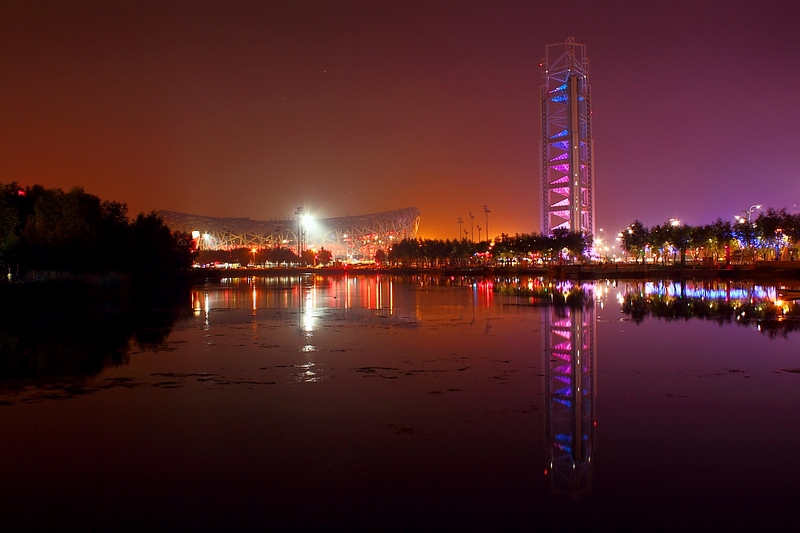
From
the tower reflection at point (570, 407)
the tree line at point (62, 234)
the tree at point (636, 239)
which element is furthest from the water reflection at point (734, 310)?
the tree at point (636, 239)

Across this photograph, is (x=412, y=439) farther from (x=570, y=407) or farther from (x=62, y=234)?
(x=62, y=234)

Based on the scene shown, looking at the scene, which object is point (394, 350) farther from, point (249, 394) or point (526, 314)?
point (526, 314)

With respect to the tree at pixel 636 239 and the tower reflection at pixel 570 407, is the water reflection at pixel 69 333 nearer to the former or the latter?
the tower reflection at pixel 570 407

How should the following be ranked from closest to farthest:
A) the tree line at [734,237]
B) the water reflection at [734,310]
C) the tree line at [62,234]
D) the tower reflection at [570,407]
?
the tower reflection at [570,407] < the water reflection at [734,310] < the tree line at [62,234] < the tree line at [734,237]

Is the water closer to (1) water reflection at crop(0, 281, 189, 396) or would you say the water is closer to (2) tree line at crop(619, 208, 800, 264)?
(1) water reflection at crop(0, 281, 189, 396)

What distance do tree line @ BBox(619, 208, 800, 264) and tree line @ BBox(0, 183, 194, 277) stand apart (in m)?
55.3

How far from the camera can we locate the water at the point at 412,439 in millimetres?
5230

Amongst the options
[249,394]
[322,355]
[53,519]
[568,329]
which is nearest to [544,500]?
[53,519]

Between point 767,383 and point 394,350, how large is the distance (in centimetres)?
655

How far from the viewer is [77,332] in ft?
57.7

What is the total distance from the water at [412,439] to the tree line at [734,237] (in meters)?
59.1

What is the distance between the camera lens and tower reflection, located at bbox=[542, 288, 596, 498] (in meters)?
6.00

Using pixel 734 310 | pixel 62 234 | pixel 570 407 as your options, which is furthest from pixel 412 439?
pixel 62 234

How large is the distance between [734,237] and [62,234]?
211 feet
